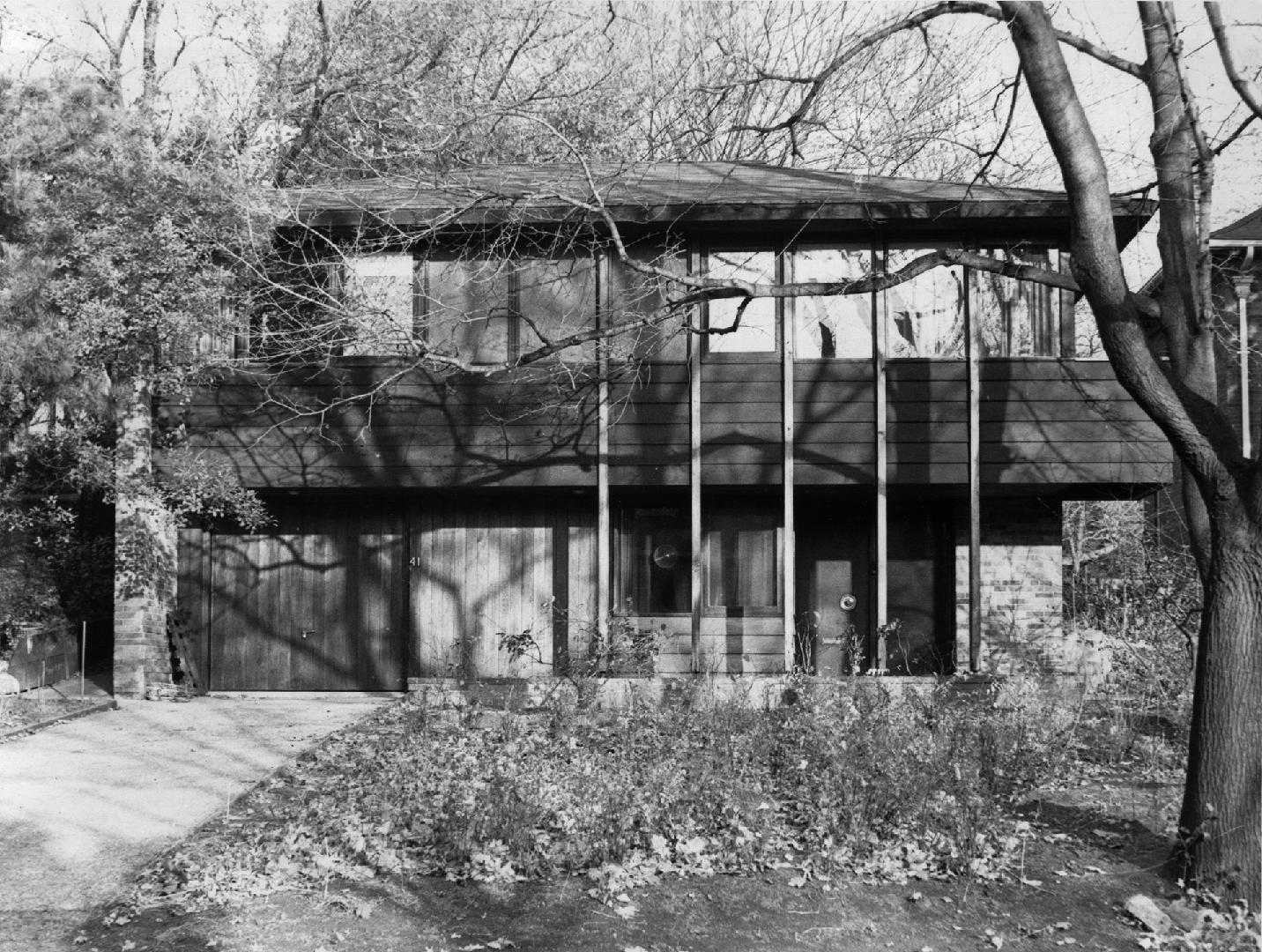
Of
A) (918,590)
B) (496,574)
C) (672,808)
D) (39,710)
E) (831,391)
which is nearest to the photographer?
(672,808)

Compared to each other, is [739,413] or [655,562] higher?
[739,413]

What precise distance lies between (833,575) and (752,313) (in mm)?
3110

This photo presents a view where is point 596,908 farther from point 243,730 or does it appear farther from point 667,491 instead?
point 667,491

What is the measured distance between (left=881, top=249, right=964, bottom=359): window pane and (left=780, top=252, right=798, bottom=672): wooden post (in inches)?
43.4

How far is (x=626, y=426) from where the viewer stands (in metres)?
12.5

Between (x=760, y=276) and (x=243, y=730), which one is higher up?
(x=760, y=276)

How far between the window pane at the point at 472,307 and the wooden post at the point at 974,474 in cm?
489

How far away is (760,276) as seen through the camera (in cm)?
1269

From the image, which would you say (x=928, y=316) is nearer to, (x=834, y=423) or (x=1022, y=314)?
(x=1022, y=314)

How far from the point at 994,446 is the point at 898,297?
6.42 ft

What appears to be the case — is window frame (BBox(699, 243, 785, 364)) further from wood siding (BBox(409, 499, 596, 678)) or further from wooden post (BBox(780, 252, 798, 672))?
wood siding (BBox(409, 499, 596, 678))

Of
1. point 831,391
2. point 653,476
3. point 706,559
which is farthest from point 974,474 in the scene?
point 653,476

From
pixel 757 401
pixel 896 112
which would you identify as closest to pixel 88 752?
pixel 757 401

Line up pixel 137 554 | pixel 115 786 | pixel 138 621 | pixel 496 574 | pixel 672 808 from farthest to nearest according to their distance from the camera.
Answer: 1. pixel 496 574
2. pixel 138 621
3. pixel 137 554
4. pixel 115 786
5. pixel 672 808
